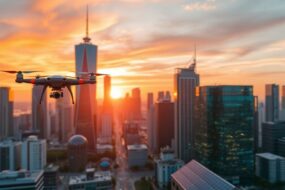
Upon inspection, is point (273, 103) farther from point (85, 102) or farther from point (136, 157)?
point (85, 102)


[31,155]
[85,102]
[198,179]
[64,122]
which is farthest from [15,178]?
[64,122]

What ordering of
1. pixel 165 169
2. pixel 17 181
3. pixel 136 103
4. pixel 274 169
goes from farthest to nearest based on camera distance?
pixel 136 103 < pixel 274 169 < pixel 165 169 < pixel 17 181

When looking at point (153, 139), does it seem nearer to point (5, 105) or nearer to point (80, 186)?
point (80, 186)

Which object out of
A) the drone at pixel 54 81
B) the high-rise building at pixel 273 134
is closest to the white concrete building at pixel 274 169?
the high-rise building at pixel 273 134

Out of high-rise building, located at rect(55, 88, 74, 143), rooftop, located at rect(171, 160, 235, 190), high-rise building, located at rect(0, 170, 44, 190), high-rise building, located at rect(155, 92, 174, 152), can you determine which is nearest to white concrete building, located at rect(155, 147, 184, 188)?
rooftop, located at rect(171, 160, 235, 190)

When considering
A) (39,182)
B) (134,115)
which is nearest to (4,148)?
(39,182)

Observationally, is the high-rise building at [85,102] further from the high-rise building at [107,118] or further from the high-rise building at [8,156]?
the high-rise building at [8,156]
